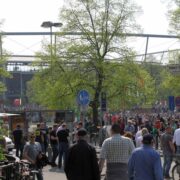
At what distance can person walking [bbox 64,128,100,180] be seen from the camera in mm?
10328

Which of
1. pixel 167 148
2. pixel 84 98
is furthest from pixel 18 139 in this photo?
pixel 167 148

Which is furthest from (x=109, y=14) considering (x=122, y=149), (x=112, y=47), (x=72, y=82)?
(x=122, y=149)

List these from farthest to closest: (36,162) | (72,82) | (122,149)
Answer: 1. (72,82)
2. (36,162)
3. (122,149)

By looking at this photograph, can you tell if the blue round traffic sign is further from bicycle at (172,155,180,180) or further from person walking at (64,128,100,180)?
person walking at (64,128,100,180)

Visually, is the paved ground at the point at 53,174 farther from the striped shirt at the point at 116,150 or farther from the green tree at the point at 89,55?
the green tree at the point at 89,55

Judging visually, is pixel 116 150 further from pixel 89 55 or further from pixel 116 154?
pixel 89 55

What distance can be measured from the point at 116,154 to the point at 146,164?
1120 millimetres

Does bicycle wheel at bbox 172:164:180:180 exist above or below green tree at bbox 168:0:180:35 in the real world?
below

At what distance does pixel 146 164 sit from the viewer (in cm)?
1005

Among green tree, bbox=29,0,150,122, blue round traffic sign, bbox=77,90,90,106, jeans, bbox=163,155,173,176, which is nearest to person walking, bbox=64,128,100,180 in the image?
jeans, bbox=163,155,173,176

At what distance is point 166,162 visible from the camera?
776 inches

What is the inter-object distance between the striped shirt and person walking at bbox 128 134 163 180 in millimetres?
807

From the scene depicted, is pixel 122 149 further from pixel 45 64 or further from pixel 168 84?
pixel 45 64

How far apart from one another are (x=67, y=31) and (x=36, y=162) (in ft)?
87.9
